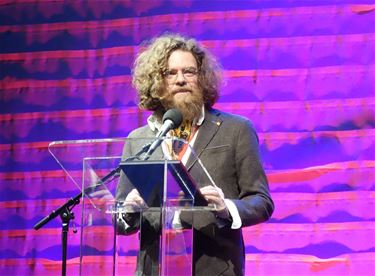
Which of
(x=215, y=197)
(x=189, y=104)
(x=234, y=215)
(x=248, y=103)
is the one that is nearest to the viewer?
(x=215, y=197)

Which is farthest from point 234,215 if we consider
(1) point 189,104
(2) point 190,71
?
(2) point 190,71

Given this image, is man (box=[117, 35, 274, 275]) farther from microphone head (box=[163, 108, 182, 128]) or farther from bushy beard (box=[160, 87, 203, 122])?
microphone head (box=[163, 108, 182, 128])

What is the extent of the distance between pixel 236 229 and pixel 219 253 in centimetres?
10

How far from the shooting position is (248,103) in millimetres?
3547

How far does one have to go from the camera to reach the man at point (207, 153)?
1971 millimetres

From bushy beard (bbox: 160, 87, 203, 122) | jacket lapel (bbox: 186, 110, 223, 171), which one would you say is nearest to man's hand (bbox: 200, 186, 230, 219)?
jacket lapel (bbox: 186, 110, 223, 171)

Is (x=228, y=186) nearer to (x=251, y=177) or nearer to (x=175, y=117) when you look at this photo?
(x=251, y=177)

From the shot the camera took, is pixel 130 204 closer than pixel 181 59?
Yes

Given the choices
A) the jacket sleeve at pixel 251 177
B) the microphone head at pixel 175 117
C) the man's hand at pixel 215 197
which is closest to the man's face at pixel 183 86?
the jacket sleeve at pixel 251 177

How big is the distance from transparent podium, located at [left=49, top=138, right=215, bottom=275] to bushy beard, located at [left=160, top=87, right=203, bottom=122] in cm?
59

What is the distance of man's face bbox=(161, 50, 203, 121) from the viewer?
8.09 feet

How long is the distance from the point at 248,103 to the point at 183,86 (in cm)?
111

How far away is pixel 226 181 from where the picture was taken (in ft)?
7.66

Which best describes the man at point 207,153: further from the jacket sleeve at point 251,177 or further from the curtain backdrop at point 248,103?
the curtain backdrop at point 248,103
